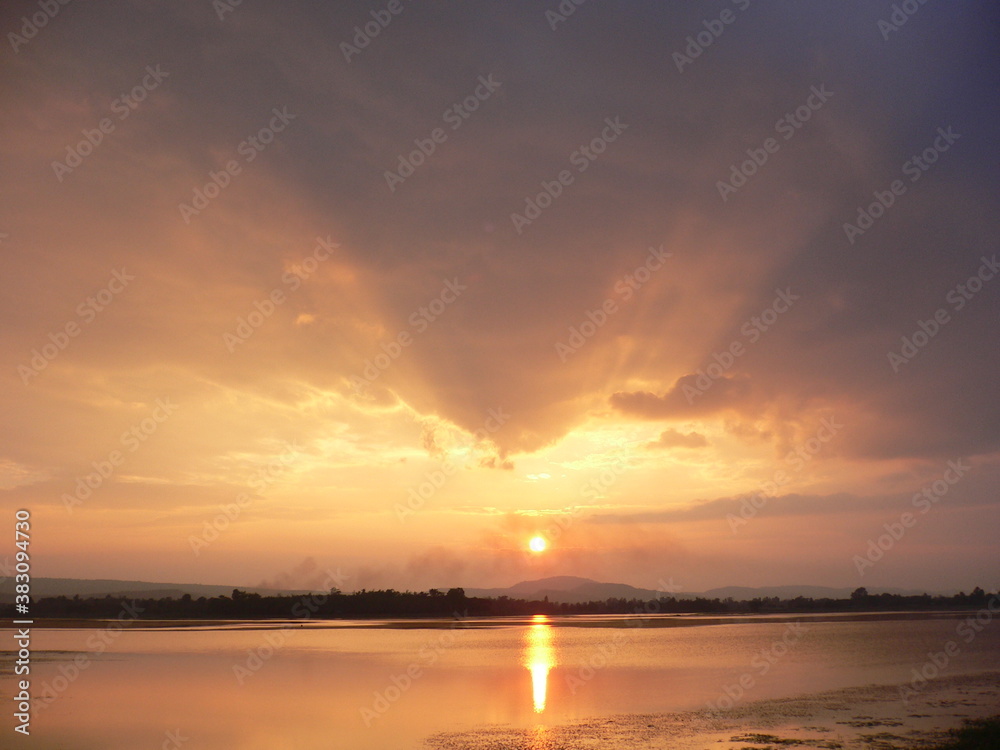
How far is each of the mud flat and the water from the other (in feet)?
6.01

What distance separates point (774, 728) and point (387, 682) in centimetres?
2091

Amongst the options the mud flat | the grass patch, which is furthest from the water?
the grass patch

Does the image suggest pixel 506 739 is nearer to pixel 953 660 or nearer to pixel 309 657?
pixel 309 657

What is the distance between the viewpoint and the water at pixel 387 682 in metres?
26.7

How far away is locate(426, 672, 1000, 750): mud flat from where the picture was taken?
22.8 m

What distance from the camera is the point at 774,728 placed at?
25203 mm

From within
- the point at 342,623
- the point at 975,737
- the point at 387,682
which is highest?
the point at 975,737

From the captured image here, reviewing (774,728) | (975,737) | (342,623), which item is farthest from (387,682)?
(342,623)

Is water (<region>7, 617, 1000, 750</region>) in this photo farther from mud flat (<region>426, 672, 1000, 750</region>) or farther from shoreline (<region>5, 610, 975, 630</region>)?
shoreline (<region>5, 610, 975, 630</region>)

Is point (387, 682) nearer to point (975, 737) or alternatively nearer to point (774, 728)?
point (774, 728)

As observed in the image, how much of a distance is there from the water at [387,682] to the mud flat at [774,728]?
1.83 metres

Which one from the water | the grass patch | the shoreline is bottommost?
the shoreline

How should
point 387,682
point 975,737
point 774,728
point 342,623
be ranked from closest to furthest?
point 975,737 → point 774,728 → point 387,682 → point 342,623

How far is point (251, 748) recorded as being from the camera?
2395 centimetres
